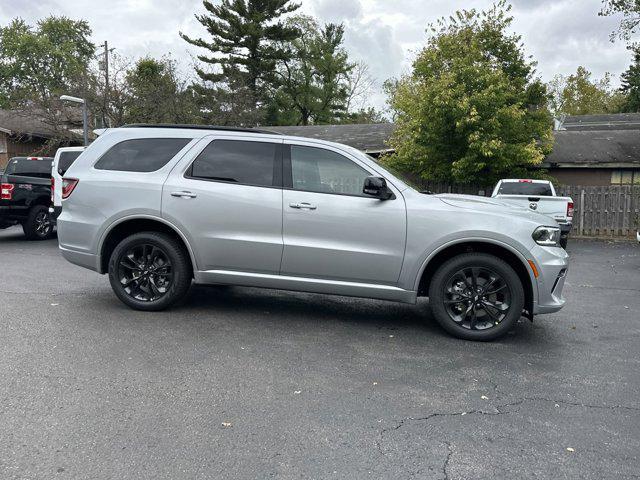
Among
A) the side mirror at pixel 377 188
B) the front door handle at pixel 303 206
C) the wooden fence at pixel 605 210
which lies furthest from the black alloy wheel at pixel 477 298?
the wooden fence at pixel 605 210

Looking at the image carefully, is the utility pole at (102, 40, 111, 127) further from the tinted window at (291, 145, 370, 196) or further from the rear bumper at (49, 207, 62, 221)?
the tinted window at (291, 145, 370, 196)

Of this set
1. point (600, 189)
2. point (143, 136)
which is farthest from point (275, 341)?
point (600, 189)

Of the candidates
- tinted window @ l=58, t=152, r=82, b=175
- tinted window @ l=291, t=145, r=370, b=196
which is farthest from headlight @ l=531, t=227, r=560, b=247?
tinted window @ l=58, t=152, r=82, b=175

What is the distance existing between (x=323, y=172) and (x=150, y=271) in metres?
2.14

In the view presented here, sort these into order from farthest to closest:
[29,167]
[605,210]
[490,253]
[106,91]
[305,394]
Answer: [106,91] < [605,210] < [29,167] < [490,253] < [305,394]

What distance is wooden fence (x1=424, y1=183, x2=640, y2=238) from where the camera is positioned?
59.2 feet

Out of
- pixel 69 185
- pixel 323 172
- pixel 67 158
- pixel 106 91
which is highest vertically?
pixel 106 91

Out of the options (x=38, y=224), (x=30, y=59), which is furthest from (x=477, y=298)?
(x=30, y=59)

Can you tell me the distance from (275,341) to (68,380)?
5.97ft

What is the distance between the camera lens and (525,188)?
15320mm

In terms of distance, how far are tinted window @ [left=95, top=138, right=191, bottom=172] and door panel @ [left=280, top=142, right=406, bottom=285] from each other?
1.43 metres

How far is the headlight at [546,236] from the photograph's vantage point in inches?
210

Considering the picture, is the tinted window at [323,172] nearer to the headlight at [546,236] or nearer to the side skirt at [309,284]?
the side skirt at [309,284]

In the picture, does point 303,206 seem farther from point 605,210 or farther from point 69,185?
point 605,210
